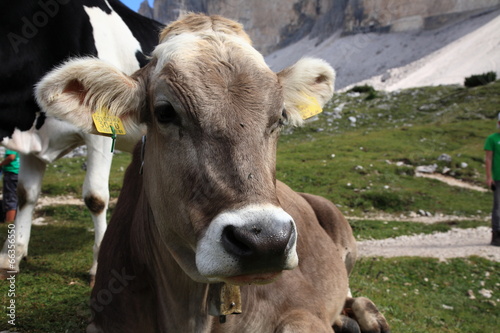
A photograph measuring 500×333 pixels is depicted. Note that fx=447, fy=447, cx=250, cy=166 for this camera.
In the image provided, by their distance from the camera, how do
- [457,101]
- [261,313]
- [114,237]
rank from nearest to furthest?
1. [261,313]
2. [114,237]
3. [457,101]

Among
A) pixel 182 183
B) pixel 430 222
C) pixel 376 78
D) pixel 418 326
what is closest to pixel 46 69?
pixel 182 183

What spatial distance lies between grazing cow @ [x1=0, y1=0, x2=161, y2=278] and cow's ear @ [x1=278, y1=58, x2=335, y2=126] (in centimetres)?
281

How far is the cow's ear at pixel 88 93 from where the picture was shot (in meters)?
3.01

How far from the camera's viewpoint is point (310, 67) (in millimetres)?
3715

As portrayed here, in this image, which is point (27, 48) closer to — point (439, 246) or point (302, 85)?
point (302, 85)

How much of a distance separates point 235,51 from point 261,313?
2.05m

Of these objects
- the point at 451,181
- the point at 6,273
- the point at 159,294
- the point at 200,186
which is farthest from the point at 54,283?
the point at 451,181

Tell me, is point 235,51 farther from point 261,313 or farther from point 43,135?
point 43,135

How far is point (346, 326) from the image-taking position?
4922 millimetres

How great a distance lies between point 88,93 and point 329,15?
106 metres

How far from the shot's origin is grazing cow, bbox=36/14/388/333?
243 cm

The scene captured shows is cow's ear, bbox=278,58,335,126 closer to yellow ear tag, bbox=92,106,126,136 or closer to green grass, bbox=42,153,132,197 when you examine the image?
yellow ear tag, bbox=92,106,126,136

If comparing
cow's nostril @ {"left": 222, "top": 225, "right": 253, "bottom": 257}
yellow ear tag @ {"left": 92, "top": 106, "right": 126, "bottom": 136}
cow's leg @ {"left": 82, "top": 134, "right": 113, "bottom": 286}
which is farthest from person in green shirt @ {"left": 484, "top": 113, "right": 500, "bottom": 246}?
cow's nostril @ {"left": 222, "top": 225, "right": 253, "bottom": 257}

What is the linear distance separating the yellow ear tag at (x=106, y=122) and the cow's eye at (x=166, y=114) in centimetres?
42
